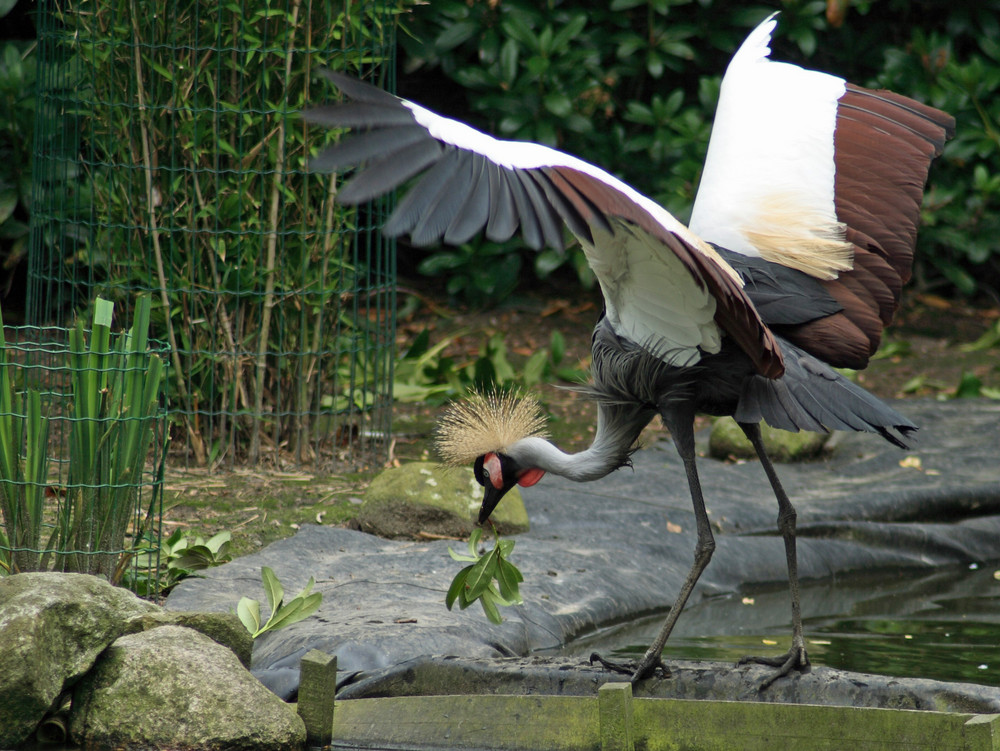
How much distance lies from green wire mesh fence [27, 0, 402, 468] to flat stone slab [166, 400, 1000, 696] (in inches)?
44.2

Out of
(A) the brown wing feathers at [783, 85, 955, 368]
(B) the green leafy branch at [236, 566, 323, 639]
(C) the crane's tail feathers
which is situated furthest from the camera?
(B) the green leafy branch at [236, 566, 323, 639]

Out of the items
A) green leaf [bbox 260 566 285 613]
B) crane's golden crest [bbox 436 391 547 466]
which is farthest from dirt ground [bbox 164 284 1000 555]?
green leaf [bbox 260 566 285 613]

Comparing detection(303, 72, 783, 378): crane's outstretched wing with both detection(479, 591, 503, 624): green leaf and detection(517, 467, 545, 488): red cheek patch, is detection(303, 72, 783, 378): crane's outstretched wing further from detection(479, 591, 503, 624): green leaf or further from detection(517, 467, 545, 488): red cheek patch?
detection(479, 591, 503, 624): green leaf

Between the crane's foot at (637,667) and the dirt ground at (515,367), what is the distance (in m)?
1.19

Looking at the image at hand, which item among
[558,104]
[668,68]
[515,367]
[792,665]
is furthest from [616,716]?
[668,68]

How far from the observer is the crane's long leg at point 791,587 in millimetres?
3576

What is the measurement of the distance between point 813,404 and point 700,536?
1.91 feet

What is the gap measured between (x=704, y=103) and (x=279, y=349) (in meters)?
4.12

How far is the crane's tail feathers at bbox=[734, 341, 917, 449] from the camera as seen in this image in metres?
3.43

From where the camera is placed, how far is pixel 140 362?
406 centimetres

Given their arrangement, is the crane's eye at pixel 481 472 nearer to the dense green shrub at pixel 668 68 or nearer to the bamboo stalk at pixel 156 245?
the bamboo stalk at pixel 156 245

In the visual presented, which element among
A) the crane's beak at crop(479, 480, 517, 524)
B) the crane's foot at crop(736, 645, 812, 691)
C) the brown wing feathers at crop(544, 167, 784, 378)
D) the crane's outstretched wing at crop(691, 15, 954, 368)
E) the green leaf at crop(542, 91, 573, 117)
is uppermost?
the green leaf at crop(542, 91, 573, 117)

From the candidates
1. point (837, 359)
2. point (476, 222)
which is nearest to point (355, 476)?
point (837, 359)

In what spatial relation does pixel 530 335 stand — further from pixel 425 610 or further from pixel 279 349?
pixel 425 610
